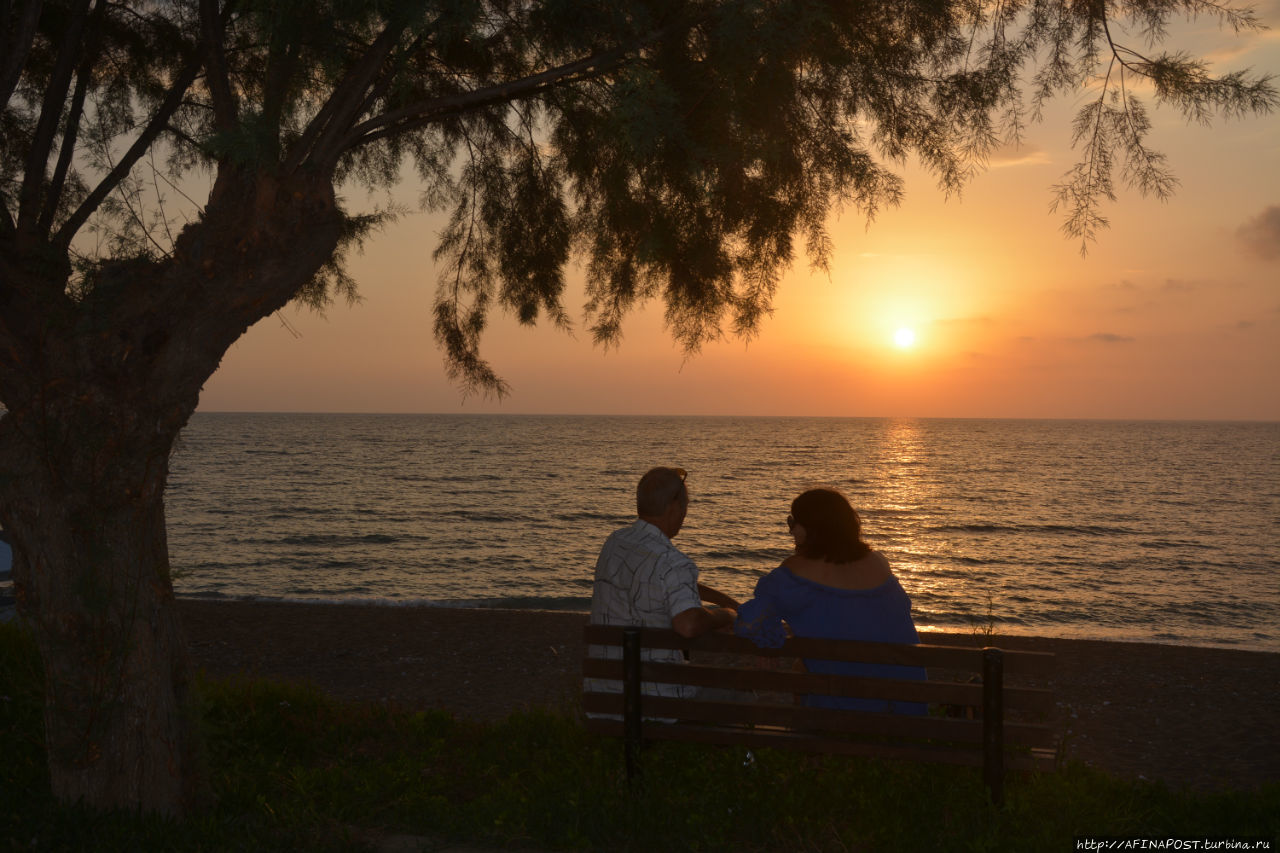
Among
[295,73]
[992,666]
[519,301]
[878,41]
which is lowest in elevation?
[992,666]

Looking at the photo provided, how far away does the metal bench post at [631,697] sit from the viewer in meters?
4.63

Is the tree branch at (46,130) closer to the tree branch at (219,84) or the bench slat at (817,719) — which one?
the tree branch at (219,84)

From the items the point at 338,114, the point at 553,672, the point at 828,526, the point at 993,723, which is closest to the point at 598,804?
the point at 828,526

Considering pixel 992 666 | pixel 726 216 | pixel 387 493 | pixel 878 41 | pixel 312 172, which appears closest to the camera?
pixel 992 666

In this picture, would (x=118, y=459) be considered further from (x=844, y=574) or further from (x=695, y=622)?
(x=844, y=574)

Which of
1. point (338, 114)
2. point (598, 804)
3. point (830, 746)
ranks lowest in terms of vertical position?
point (598, 804)

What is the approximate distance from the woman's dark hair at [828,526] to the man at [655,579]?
1.83 feet

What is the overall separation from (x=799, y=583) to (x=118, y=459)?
135 inches

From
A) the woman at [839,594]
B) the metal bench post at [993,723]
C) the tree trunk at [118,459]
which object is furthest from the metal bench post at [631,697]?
the tree trunk at [118,459]

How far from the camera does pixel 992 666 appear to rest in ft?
13.9

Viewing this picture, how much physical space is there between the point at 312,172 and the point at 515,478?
57.4 metres

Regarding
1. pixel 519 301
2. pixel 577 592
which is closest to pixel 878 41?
pixel 519 301

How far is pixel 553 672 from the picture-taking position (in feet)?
30.7

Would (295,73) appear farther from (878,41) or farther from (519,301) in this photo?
(878,41)
